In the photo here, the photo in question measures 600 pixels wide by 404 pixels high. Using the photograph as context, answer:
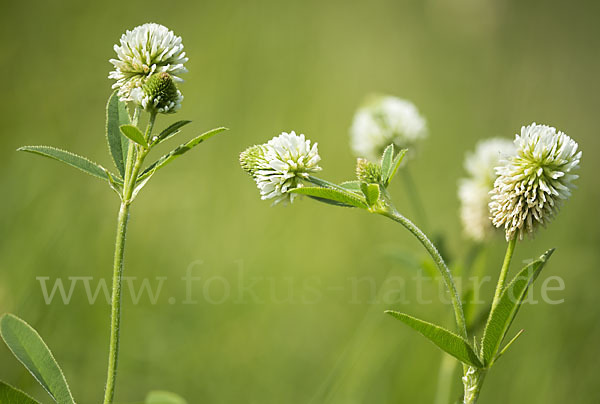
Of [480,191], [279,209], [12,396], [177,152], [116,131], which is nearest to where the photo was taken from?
[12,396]

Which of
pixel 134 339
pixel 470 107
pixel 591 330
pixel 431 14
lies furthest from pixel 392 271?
pixel 431 14

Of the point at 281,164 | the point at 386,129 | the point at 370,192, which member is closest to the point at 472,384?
the point at 370,192

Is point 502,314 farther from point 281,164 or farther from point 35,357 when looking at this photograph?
point 35,357

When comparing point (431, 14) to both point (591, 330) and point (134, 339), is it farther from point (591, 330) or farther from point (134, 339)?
point (134, 339)

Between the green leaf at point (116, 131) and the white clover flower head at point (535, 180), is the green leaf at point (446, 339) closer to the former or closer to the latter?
the white clover flower head at point (535, 180)

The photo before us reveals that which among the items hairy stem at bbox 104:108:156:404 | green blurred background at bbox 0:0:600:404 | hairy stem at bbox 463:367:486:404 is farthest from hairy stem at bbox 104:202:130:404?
green blurred background at bbox 0:0:600:404

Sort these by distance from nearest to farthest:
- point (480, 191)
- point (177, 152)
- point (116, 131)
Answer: point (177, 152) < point (116, 131) < point (480, 191)

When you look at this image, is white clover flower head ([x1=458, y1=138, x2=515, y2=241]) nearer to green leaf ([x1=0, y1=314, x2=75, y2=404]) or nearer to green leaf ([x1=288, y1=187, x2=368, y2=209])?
green leaf ([x1=288, y1=187, x2=368, y2=209])
